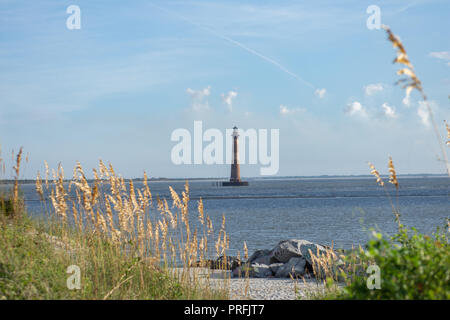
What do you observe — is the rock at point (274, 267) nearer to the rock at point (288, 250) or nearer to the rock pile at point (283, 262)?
the rock pile at point (283, 262)

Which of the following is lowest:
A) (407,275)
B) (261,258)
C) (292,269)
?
(261,258)

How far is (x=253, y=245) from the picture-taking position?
18875 mm

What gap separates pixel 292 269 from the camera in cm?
1081

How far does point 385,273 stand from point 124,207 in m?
3.43

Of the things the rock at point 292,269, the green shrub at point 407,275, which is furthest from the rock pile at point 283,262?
the green shrub at point 407,275

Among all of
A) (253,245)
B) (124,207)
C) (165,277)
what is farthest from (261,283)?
(253,245)

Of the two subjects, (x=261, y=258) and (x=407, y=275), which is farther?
(x=261, y=258)

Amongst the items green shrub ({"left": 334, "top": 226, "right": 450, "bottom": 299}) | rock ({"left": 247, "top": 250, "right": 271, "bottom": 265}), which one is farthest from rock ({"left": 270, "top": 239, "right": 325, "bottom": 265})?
green shrub ({"left": 334, "top": 226, "right": 450, "bottom": 299})

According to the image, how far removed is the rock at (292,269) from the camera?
35.7ft

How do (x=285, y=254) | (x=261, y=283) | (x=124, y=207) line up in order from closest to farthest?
(x=124, y=207) → (x=261, y=283) → (x=285, y=254)

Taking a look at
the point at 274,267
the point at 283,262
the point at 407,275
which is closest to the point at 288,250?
the point at 283,262

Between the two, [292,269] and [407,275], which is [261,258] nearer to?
[292,269]

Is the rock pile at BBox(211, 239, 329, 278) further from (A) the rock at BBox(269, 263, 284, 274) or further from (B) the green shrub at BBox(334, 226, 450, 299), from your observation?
(B) the green shrub at BBox(334, 226, 450, 299)
